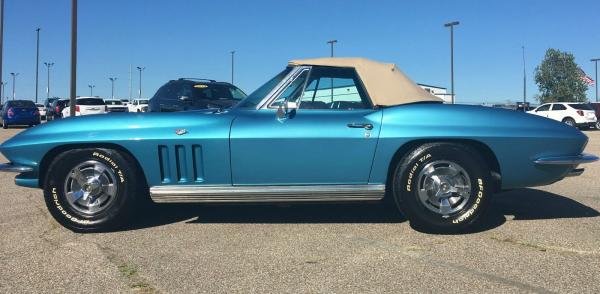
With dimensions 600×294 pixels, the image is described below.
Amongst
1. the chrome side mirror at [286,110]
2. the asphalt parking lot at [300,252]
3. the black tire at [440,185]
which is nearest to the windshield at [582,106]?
the asphalt parking lot at [300,252]

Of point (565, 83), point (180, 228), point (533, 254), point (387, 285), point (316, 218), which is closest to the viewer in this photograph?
point (387, 285)

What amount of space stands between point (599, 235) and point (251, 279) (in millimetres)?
2927

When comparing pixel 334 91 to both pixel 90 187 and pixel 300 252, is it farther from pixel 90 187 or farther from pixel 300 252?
pixel 90 187

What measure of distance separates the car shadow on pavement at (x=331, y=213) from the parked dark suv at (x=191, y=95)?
5140mm

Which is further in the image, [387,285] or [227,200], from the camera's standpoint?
[227,200]

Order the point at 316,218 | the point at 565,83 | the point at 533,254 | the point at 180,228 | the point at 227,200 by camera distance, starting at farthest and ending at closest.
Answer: the point at 565,83, the point at 316,218, the point at 180,228, the point at 227,200, the point at 533,254

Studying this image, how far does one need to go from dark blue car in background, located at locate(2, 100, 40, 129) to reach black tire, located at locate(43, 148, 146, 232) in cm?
2569

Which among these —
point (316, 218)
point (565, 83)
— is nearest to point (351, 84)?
point (316, 218)

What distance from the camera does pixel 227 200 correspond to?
445 cm

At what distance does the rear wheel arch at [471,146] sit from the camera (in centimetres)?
451

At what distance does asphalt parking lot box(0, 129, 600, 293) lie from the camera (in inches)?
132

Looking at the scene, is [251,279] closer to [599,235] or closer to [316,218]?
[316,218]

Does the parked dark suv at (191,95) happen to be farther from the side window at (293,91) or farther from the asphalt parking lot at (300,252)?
the side window at (293,91)

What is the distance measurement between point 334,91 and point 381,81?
439mm
